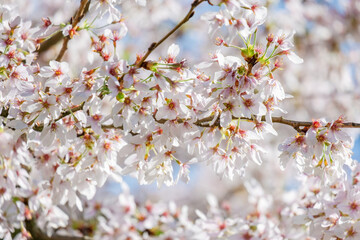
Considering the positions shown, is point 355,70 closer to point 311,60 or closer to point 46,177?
point 311,60

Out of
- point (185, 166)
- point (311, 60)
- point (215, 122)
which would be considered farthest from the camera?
point (311, 60)

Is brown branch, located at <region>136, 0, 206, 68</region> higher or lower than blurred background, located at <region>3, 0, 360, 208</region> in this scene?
lower

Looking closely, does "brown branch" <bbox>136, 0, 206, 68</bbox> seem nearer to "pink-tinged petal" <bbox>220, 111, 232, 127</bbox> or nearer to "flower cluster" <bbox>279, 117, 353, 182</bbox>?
"pink-tinged petal" <bbox>220, 111, 232, 127</bbox>

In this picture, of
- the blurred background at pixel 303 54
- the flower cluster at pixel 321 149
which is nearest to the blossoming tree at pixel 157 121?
the flower cluster at pixel 321 149

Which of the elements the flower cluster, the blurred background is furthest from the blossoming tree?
the blurred background

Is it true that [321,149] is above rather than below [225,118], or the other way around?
above

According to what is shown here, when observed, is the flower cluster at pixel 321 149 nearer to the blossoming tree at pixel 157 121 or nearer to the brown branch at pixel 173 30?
the blossoming tree at pixel 157 121

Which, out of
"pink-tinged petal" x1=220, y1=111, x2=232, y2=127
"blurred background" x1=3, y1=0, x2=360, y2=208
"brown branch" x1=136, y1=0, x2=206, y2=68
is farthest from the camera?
"blurred background" x1=3, y1=0, x2=360, y2=208

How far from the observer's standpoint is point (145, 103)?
1.89 metres

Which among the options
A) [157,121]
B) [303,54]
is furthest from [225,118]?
[303,54]

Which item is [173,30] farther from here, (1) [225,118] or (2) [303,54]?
(2) [303,54]

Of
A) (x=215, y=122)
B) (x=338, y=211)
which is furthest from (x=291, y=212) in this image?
(x=215, y=122)

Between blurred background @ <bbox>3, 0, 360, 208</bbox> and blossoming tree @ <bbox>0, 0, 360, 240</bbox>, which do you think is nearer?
blossoming tree @ <bbox>0, 0, 360, 240</bbox>

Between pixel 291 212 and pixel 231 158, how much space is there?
3.20 ft
